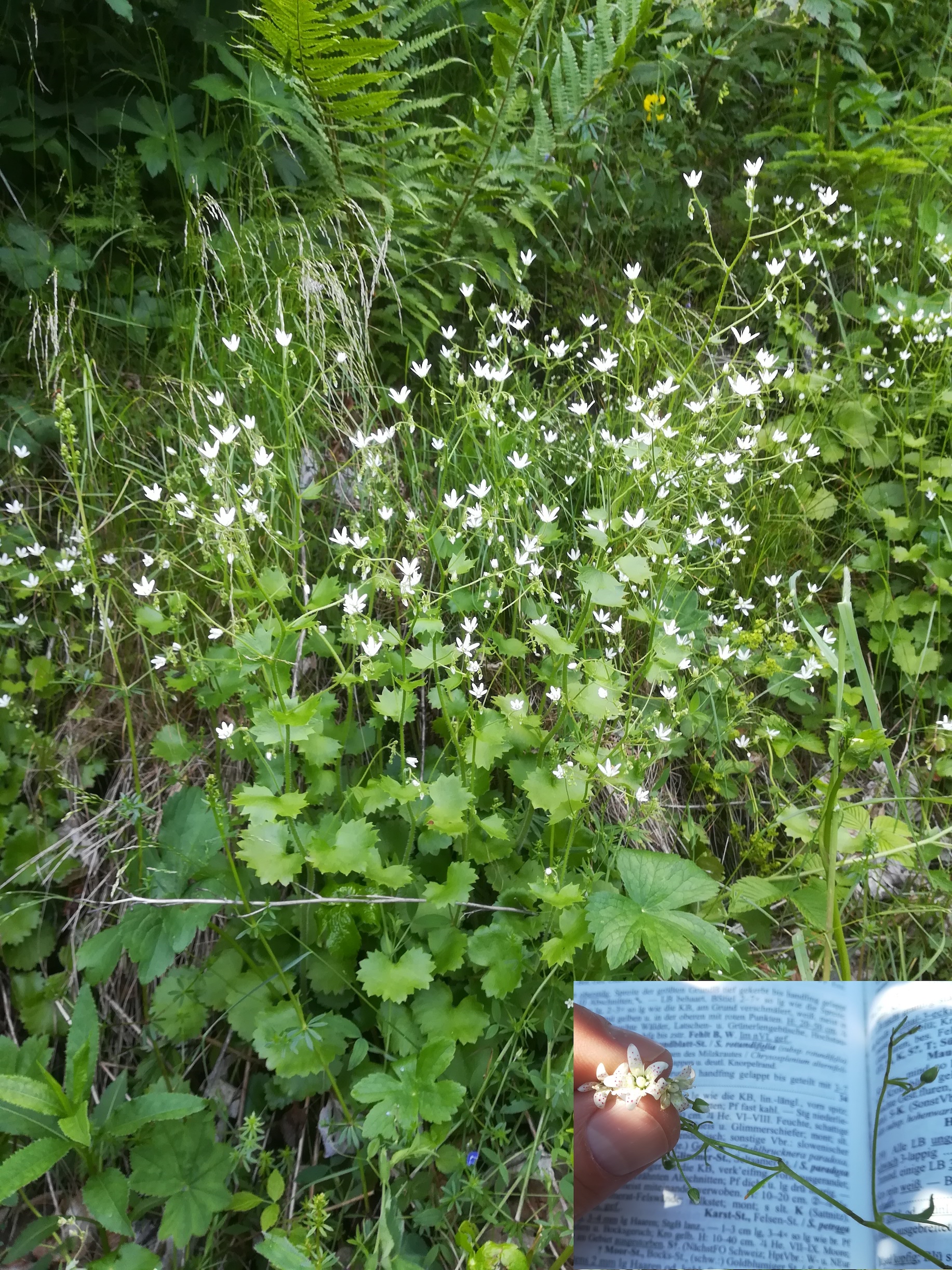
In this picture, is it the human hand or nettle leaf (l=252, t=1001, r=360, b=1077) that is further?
nettle leaf (l=252, t=1001, r=360, b=1077)

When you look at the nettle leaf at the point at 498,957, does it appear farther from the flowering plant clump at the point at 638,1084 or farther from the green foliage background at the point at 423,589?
the flowering plant clump at the point at 638,1084

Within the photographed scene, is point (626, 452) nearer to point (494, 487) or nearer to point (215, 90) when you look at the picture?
point (494, 487)

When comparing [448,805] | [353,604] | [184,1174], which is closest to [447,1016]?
[448,805]

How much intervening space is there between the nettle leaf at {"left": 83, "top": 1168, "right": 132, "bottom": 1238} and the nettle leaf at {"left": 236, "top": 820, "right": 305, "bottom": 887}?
1.95 ft

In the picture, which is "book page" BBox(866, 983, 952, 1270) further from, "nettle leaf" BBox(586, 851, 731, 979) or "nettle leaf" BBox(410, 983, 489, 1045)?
"nettle leaf" BBox(410, 983, 489, 1045)

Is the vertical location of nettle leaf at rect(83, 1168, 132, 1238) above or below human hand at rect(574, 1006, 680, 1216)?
below

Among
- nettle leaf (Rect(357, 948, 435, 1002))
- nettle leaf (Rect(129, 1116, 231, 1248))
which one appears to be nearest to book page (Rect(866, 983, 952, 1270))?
nettle leaf (Rect(357, 948, 435, 1002))

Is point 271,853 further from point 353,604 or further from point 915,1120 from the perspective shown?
point 915,1120

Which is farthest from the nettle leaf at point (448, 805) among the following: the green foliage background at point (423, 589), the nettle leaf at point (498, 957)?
the nettle leaf at point (498, 957)

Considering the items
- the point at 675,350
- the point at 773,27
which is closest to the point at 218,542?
the point at 675,350

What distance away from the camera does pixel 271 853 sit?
1.55 m

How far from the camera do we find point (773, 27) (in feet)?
11.3

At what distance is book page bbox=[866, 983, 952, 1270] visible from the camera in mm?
999

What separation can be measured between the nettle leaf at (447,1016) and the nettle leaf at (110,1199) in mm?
590
